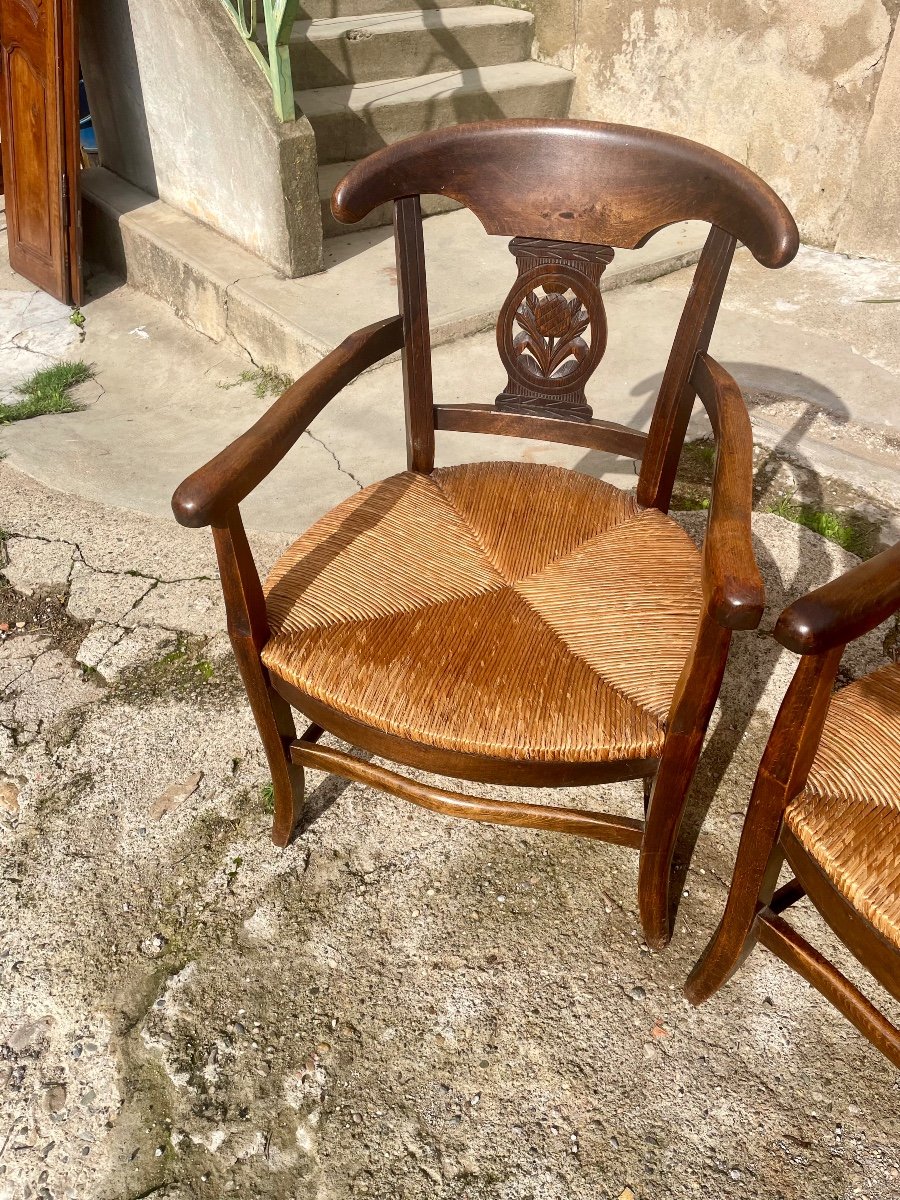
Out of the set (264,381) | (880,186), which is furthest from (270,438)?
(880,186)

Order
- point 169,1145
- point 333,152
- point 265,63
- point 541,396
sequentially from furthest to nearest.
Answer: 1. point 333,152
2. point 265,63
3. point 541,396
4. point 169,1145

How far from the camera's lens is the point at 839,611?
1.01 metres

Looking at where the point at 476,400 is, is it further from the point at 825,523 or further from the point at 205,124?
the point at 205,124

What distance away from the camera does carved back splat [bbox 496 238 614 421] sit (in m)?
1.66

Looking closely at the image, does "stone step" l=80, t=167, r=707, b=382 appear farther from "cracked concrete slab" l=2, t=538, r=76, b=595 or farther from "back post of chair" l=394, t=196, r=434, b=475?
"back post of chair" l=394, t=196, r=434, b=475

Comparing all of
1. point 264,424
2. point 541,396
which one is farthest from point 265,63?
point 264,424

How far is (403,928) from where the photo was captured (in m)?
1.66

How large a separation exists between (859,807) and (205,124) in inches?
135

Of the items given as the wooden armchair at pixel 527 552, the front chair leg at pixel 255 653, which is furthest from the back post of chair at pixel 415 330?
the front chair leg at pixel 255 653

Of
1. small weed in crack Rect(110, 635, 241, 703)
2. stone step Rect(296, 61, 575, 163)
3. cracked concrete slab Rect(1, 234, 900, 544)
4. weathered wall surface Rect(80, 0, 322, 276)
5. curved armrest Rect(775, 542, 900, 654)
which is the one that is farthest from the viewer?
stone step Rect(296, 61, 575, 163)

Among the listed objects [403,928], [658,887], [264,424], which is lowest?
[403,928]

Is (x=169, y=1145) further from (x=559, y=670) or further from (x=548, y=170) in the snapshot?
(x=548, y=170)

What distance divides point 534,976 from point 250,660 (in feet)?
2.40

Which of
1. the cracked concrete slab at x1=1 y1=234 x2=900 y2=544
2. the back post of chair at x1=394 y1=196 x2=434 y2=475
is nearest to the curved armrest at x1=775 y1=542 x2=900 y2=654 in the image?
the back post of chair at x1=394 y1=196 x2=434 y2=475
